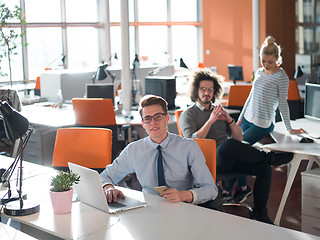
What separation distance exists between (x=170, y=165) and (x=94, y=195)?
1.75ft

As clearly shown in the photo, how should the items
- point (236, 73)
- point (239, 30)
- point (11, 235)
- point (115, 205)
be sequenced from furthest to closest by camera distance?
point (239, 30)
point (236, 73)
point (115, 205)
point (11, 235)

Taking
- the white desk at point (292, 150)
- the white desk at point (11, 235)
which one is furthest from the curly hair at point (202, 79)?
the white desk at point (11, 235)

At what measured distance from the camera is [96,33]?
1288 centimetres

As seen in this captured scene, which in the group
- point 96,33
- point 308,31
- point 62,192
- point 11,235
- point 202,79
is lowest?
point 11,235

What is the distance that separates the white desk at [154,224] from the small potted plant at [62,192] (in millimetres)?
38

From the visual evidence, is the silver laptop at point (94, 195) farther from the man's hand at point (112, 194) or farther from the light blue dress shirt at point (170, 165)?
the light blue dress shirt at point (170, 165)

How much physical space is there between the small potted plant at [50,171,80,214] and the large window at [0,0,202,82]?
26.1 ft

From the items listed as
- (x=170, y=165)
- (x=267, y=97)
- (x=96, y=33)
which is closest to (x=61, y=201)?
(x=170, y=165)

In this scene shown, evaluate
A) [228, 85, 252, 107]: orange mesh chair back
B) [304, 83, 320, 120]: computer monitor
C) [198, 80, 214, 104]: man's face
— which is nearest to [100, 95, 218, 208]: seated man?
[198, 80, 214, 104]: man's face

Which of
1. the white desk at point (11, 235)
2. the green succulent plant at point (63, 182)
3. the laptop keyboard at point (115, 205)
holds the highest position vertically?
the green succulent plant at point (63, 182)

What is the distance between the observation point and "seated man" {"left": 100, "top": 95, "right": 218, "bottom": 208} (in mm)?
2680

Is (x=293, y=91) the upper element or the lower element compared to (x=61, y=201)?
upper

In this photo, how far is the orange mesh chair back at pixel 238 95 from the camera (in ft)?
19.6

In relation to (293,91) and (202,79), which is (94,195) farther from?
(293,91)
